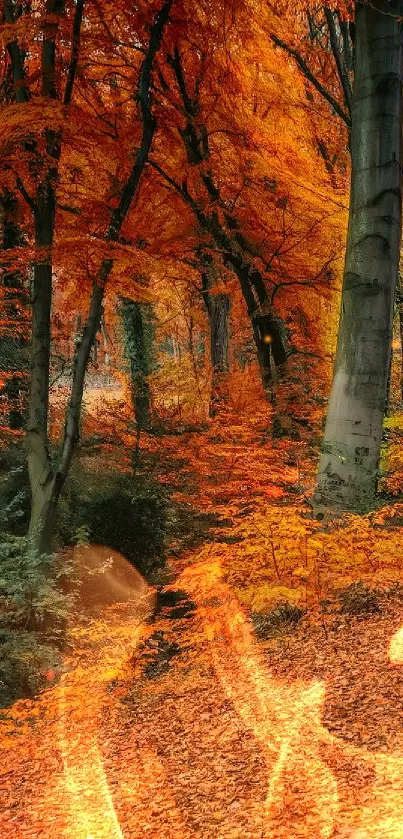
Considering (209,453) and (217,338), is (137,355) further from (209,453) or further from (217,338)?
(209,453)

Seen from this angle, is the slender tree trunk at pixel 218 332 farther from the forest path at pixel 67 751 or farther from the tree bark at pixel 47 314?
the forest path at pixel 67 751

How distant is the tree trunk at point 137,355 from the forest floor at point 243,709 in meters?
9.20

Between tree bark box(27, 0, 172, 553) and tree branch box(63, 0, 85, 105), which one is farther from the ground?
tree branch box(63, 0, 85, 105)

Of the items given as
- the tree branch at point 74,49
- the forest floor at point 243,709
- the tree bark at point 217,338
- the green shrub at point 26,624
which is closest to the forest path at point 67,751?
the forest floor at point 243,709

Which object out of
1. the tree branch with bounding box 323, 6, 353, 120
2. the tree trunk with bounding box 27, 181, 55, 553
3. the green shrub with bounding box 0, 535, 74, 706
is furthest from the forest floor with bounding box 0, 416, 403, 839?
the tree branch with bounding box 323, 6, 353, 120

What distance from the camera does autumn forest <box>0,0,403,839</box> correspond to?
419 centimetres

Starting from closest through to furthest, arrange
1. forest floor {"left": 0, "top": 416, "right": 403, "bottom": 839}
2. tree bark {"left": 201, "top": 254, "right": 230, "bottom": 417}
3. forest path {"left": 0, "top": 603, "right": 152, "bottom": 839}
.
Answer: forest floor {"left": 0, "top": 416, "right": 403, "bottom": 839}, forest path {"left": 0, "top": 603, "right": 152, "bottom": 839}, tree bark {"left": 201, "top": 254, "right": 230, "bottom": 417}

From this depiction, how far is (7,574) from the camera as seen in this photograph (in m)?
6.76

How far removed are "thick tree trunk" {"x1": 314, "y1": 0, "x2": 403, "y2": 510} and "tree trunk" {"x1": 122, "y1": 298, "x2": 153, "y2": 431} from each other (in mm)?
10240

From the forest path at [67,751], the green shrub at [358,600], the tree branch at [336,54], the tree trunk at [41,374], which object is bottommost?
the forest path at [67,751]

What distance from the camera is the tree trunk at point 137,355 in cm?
1675

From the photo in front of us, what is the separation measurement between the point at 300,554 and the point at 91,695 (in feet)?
8.45

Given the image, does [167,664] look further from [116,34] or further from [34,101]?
[116,34]

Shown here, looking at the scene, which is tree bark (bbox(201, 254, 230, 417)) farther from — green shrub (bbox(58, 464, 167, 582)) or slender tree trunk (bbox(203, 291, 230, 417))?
green shrub (bbox(58, 464, 167, 582))
